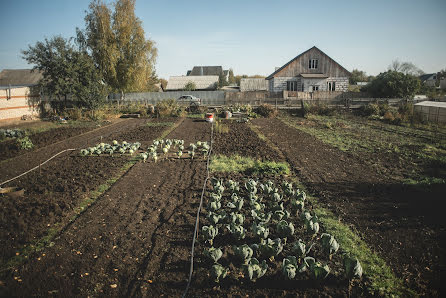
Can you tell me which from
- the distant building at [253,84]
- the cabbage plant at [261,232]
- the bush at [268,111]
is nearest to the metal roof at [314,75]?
the distant building at [253,84]

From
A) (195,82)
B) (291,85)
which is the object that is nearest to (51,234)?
(291,85)

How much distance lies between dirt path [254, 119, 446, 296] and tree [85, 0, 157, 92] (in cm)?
2366

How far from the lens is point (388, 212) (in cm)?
523

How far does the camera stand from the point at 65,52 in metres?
19.9

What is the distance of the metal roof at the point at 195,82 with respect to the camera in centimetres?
4338

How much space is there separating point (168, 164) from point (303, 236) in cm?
535

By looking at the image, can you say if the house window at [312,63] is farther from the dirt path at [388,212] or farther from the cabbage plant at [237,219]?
the cabbage plant at [237,219]

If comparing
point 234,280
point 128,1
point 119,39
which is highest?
point 128,1

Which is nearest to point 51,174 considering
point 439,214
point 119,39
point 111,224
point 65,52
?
point 111,224

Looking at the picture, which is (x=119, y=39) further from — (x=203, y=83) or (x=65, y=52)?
(x=203, y=83)

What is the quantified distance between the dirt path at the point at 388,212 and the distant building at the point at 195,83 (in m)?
36.4

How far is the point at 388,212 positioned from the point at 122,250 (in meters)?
5.39

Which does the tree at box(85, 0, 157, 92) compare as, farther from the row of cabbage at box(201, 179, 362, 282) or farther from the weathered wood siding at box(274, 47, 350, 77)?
the row of cabbage at box(201, 179, 362, 282)

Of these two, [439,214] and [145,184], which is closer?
[439,214]
